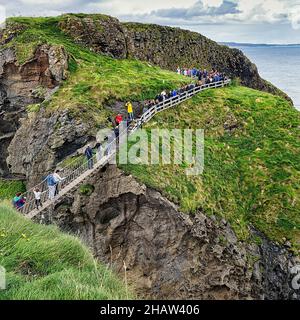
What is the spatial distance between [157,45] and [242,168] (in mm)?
37566

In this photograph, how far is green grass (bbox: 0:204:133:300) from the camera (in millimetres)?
9328

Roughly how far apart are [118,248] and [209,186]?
8.31 m

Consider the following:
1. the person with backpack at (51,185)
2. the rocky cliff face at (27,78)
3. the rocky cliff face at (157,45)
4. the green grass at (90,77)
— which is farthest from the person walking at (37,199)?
the rocky cliff face at (157,45)

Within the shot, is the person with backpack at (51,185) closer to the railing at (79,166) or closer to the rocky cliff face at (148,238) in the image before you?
the railing at (79,166)

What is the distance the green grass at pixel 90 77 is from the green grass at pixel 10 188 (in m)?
9.30

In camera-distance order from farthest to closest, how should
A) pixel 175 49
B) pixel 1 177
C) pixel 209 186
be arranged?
pixel 175 49, pixel 1 177, pixel 209 186

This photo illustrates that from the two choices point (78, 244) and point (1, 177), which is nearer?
point (78, 244)

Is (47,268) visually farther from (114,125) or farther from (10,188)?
(10,188)

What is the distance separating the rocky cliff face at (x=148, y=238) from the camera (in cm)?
2655
